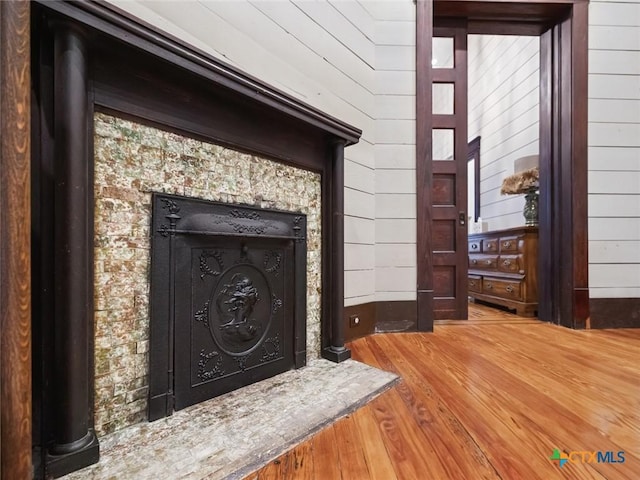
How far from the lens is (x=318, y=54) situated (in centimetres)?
177

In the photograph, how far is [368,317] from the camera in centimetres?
209

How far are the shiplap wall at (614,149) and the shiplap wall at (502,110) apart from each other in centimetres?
59

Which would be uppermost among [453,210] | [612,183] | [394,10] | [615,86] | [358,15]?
[394,10]

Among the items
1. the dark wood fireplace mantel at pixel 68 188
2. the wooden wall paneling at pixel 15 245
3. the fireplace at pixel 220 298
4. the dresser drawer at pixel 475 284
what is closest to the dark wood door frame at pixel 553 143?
the dresser drawer at pixel 475 284

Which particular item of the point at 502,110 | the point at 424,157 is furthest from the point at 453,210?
the point at 502,110

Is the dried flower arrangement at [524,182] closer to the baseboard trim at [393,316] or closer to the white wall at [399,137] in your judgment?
the white wall at [399,137]

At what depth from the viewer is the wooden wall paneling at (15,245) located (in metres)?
0.64

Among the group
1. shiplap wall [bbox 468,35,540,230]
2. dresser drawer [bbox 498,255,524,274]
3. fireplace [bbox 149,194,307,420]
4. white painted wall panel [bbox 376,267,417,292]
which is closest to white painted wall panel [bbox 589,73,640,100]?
shiplap wall [bbox 468,35,540,230]

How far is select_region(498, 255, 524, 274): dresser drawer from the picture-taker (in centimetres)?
275

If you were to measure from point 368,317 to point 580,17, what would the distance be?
2.84m

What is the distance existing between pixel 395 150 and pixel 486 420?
1.76 meters

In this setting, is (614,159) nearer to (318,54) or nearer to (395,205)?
(395,205)

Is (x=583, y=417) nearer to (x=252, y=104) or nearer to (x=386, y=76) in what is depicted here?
(x=252, y=104)

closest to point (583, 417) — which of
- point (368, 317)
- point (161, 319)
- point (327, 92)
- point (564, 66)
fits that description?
point (368, 317)
